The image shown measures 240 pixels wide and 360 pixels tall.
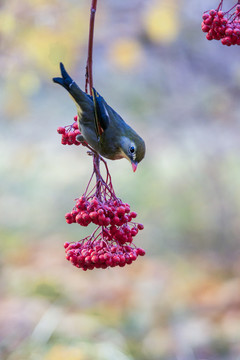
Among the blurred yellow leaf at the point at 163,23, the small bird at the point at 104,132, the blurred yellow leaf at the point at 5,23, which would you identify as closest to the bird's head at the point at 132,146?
the small bird at the point at 104,132

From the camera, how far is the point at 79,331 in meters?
3.90

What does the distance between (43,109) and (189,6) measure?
8.12ft

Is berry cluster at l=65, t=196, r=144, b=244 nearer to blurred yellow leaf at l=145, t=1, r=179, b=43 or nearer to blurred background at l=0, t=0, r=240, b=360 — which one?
blurred background at l=0, t=0, r=240, b=360

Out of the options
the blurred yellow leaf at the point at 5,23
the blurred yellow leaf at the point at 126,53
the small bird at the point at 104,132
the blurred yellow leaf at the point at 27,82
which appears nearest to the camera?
the small bird at the point at 104,132

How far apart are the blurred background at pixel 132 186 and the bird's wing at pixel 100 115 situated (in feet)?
6.62

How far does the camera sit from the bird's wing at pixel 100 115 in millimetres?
1306

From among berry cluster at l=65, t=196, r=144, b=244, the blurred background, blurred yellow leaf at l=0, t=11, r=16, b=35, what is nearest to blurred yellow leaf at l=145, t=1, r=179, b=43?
the blurred background

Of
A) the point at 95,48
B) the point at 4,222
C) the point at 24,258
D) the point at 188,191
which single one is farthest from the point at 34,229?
the point at 95,48

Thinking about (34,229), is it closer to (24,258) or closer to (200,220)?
(24,258)

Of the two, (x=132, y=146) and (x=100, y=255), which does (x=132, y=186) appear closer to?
(x=132, y=146)

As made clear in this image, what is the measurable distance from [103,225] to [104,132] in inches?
11.6

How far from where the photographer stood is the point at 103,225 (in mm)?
1253

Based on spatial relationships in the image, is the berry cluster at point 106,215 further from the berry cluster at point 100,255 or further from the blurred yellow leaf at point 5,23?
the blurred yellow leaf at point 5,23

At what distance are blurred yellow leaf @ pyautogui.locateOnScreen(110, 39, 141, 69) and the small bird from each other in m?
3.06
